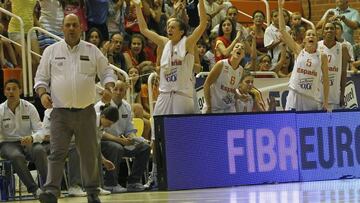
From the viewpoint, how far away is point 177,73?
46.4 ft

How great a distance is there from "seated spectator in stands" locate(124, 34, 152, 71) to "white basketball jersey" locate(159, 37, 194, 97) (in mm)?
3513

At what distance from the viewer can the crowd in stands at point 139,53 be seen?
14438 mm

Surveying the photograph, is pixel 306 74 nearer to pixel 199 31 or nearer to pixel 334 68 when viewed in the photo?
pixel 334 68

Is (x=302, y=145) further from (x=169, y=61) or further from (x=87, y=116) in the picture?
(x=87, y=116)

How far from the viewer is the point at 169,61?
46.5 ft

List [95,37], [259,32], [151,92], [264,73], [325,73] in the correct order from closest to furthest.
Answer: [325,73] → [151,92] → [95,37] → [264,73] → [259,32]

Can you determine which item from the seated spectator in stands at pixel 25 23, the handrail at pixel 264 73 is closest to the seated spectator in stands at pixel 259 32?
the handrail at pixel 264 73

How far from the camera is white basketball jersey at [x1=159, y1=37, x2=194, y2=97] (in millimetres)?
14117

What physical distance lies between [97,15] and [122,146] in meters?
4.53

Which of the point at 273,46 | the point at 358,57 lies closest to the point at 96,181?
the point at 273,46

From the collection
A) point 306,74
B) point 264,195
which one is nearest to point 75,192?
point 264,195

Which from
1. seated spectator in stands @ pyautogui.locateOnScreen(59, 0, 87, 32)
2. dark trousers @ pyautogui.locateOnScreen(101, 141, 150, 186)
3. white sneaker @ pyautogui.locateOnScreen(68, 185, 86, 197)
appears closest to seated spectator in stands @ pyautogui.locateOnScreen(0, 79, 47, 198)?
white sneaker @ pyautogui.locateOnScreen(68, 185, 86, 197)

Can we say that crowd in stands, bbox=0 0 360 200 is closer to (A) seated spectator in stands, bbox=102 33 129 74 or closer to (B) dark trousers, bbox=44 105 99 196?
(A) seated spectator in stands, bbox=102 33 129 74

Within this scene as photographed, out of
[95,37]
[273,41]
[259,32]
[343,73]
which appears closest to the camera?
[343,73]
